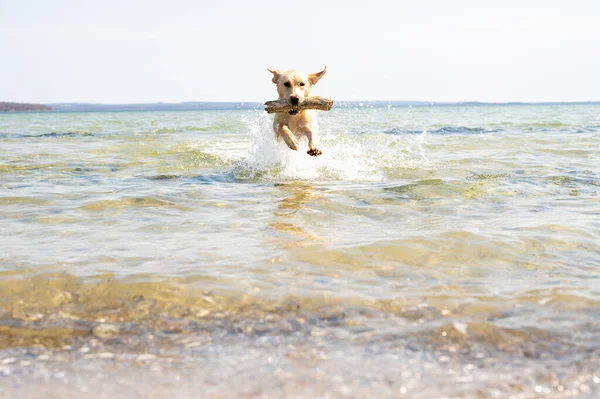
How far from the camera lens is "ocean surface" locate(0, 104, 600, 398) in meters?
2.84

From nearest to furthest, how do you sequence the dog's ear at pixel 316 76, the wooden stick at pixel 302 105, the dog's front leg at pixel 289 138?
the wooden stick at pixel 302 105 → the dog's front leg at pixel 289 138 → the dog's ear at pixel 316 76

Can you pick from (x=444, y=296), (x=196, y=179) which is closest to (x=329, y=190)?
(x=196, y=179)

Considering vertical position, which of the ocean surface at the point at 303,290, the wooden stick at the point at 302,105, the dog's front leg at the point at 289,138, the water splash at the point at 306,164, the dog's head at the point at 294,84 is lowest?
the ocean surface at the point at 303,290

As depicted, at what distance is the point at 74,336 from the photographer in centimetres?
341

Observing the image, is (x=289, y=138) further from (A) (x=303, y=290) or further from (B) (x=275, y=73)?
(A) (x=303, y=290)

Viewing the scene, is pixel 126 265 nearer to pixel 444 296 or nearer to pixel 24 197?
pixel 444 296

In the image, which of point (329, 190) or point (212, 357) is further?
point (329, 190)

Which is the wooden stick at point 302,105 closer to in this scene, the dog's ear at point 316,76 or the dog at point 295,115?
the dog at point 295,115

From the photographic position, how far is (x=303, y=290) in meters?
4.09

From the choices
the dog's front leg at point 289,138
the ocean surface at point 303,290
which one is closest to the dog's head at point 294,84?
the dog's front leg at point 289,138

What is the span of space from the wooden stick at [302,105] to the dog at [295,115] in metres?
0.07

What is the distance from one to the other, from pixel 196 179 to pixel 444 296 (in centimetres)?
623

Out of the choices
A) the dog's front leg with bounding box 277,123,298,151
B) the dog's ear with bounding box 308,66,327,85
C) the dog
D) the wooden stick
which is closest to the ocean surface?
the dog's front leg with bounding box 277,123,298,151

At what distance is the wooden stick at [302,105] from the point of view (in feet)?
29.7
